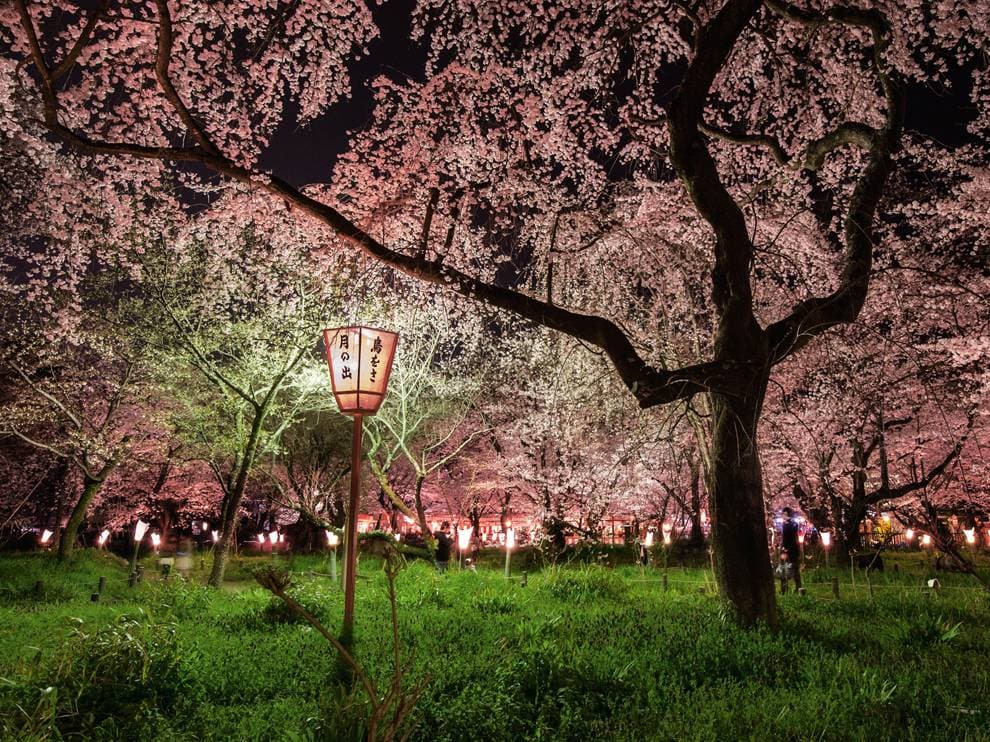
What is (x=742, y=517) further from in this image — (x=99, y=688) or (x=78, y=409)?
(x=78, y=409)

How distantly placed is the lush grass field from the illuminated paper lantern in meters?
2.89

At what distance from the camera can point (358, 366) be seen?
6609mm

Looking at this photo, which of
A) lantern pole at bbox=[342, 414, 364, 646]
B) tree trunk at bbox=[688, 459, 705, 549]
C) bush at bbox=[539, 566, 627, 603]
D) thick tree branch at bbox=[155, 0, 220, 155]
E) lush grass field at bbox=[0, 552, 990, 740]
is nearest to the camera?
lush grass field at bbox=[0, 552, 990, 740]

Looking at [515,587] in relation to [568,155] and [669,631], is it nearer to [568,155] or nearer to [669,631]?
[669,631]

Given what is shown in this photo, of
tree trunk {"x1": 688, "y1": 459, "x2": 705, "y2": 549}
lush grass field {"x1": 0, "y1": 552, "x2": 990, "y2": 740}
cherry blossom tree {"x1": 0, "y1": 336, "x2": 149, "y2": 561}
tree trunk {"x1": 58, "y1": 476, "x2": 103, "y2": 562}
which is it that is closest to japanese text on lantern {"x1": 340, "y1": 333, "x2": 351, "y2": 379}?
lush grass field {"x1": 0, "y1": 552, "x2": 990, "y2": 740}

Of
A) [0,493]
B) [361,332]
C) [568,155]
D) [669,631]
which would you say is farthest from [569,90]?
[0,493]

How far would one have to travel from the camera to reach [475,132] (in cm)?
1052

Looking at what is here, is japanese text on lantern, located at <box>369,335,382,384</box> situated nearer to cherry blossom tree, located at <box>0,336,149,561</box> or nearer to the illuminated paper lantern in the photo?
the illuminated paper lantern

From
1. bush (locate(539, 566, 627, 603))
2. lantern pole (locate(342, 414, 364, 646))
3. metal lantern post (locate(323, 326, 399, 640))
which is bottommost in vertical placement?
bush (locate(539, 566, 627, 603))

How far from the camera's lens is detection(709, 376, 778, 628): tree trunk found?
718 cm

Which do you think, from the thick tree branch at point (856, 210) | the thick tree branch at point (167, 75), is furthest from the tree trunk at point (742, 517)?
the thick tree branch at point (167, 75)

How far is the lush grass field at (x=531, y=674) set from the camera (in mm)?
4379

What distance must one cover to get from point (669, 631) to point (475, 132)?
8.78 metres

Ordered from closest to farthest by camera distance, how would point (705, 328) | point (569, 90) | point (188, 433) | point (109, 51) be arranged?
point (109, 51), point (569, 90), point (705, 328), point (188, 433)
